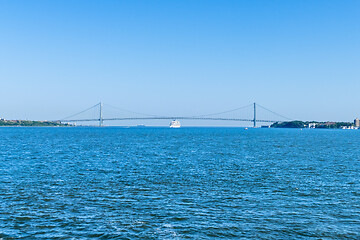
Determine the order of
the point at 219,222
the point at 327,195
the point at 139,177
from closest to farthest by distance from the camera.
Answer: the point at 219,222
the point at 327,195
the point at 139,177

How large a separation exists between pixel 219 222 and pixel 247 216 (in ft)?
5.65

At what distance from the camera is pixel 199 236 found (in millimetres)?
13523

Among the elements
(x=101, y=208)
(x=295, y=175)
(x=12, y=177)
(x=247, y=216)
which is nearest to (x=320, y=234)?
(x=247, y=216)

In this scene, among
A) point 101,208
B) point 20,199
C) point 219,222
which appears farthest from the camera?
point 20,199

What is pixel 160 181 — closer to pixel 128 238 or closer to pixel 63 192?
pixel 63 192

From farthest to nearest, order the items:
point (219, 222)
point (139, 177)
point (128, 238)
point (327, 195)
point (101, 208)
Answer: point (139, 177)
point (327, 195)
point (101, 208)
point (219, 222)
point (128, 238)

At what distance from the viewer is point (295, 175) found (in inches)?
1123

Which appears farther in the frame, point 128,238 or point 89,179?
point 89,179

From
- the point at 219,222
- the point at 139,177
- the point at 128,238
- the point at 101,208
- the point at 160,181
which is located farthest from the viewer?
the point at 139,177

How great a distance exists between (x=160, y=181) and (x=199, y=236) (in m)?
11.8

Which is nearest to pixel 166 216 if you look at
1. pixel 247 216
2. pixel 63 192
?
pixel 247 216

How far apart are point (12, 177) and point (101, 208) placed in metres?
12.9

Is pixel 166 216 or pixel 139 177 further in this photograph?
pixel 139 177

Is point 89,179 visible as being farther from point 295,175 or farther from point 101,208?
point 295,175
